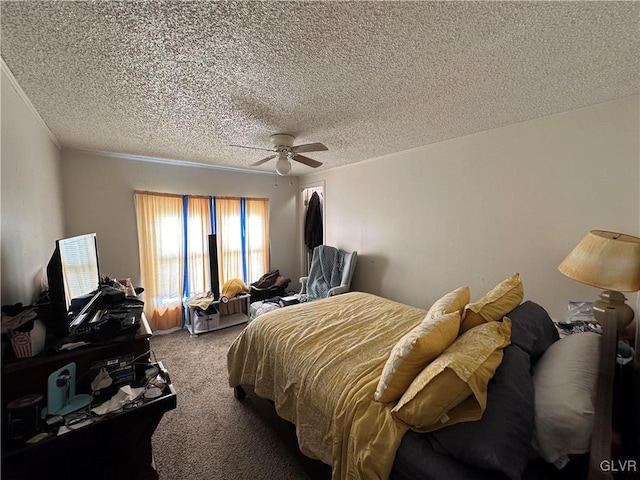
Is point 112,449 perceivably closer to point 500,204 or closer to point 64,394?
point 64,394

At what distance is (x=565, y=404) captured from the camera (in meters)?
0.95

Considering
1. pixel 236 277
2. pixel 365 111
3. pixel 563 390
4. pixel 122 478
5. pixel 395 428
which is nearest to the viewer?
pixel 563 390

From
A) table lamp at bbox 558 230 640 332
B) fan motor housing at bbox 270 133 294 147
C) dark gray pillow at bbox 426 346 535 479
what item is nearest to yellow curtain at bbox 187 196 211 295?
fan motor housing at bbox 270 133 294 147

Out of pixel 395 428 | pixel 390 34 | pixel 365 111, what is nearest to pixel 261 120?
pixel 365 111

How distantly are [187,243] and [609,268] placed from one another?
14.1ft

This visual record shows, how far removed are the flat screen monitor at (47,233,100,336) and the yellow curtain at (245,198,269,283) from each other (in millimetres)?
2314

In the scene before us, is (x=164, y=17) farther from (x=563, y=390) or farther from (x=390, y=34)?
(x=563, y=390)

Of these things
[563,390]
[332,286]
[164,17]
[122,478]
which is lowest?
[122,478]

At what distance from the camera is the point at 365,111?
6.69 feet

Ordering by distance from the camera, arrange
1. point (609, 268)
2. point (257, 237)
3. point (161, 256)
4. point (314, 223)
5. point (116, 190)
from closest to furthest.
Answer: point (609, 268) < point (116, 190) < point (161, 256) < point (257, 237) < point (314, 223)

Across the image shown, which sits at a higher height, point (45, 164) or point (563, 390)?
point (45, 164)

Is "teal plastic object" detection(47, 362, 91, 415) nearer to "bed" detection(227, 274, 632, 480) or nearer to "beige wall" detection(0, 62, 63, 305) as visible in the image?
"beige wall" detection(0, 62, 63, 305)

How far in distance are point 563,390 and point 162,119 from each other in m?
2.99

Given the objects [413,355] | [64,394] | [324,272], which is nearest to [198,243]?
[324,272]
